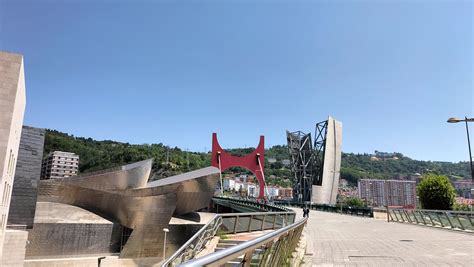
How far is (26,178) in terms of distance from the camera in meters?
17.0

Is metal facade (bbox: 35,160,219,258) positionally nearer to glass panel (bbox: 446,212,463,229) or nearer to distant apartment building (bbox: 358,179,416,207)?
glass panel (bbox: 446,212,463,229)

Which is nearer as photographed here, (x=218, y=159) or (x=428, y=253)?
(x=428, y=253)

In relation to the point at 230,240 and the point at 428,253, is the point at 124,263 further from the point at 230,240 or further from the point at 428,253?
the point at 428,253

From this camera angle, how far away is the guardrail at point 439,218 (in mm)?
13062

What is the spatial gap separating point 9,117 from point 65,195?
13.0 metres

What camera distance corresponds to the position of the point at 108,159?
97.3 metres

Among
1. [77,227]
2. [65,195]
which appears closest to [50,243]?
[77,227]

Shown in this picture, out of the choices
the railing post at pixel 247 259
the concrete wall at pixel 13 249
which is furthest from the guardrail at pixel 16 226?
the railing post at pixel 247 259

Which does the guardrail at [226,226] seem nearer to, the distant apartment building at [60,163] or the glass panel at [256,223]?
the glass panel at [256,223]

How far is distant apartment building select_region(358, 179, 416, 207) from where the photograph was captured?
109562 millimetres

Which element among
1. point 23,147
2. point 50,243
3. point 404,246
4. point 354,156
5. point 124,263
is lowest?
point 124,263

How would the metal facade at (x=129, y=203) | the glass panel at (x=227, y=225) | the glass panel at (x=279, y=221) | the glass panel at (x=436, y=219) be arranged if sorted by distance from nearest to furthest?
the glass panel at (x=227, y=225) → the glass panel at (x=279, y=221) → the glass panel at (x=436, y=219) → the metal facade at (x=129, y=203)

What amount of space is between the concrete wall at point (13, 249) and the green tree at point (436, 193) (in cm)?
2855

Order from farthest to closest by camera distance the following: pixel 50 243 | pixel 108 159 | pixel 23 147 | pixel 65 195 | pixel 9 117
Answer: pixel 108 159
pixel 65 195
pixel 50 243
pixel 23 147
pixel 9 117
